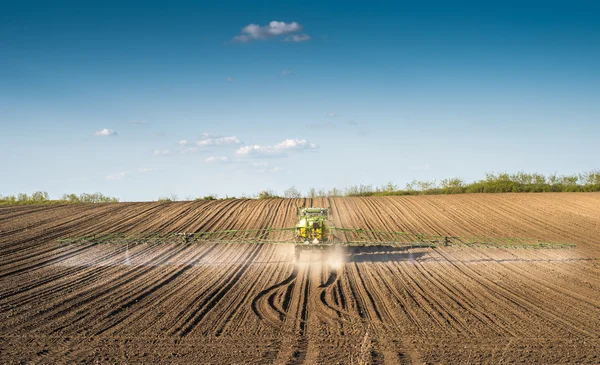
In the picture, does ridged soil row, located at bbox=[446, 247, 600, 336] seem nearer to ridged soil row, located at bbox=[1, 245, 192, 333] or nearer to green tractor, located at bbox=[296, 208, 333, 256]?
green tractor, located at bbox=[296, 208, 333, 256]

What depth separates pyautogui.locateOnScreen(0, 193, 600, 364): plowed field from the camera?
10.6m

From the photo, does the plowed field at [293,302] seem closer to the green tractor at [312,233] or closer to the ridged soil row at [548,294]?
the ridged soil row at [548,294]

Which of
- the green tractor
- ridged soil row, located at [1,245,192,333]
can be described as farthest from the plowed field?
the green tractor

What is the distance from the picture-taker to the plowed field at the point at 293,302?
34.6ft

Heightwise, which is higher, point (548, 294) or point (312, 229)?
point (312, 229)

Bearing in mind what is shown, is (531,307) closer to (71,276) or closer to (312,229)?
(312,229)

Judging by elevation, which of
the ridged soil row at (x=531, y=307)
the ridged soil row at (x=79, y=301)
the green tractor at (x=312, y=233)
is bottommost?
the ridged soil row at (x=531, y=307)

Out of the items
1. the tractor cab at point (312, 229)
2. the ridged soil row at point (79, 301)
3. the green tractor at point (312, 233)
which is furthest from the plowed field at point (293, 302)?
the tractor cab at point (312, 229)

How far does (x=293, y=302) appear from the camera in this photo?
1436cm

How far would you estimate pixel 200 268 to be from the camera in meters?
19.3

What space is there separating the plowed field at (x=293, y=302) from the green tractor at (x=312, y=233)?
2.65 feet

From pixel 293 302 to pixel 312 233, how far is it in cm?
667

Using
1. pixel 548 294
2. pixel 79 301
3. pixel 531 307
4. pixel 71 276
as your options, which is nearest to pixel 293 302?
pixel 79 301

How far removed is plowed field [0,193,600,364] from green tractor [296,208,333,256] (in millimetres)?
809
